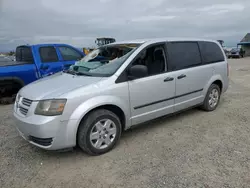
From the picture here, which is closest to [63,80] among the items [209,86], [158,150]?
[158,150]

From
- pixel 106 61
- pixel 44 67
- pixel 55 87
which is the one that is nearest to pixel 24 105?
pixel 55 87

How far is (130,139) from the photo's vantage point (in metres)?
3.70

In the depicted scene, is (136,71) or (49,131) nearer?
(49,131)

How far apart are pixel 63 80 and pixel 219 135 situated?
2.89 metres

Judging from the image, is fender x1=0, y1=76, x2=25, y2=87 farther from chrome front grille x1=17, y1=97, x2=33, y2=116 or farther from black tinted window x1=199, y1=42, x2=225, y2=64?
black tinted window x1=199, y1=42, x2=225, y2=64

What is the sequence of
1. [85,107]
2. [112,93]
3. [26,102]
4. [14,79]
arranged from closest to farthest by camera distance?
1. [85,107]
2. [26,102]
3. [112,93]
4. [14,79]

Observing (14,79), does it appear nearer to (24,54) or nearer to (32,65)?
(32,65)

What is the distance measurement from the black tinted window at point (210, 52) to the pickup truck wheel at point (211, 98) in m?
0.63

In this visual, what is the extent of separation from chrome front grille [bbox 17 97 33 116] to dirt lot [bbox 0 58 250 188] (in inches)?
28.6

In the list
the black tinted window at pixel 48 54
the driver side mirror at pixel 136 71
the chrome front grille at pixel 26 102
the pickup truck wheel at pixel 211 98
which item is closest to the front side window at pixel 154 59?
the driver side mirror at pixel 136 71

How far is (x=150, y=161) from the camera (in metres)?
2.96

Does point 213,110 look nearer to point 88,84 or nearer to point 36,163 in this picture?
point 88,84

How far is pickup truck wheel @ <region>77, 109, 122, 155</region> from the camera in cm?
294

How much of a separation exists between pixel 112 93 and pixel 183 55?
1.93m
